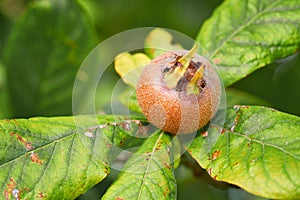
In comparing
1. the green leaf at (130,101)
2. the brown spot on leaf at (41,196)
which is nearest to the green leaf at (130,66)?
the green leaf at (130,101)

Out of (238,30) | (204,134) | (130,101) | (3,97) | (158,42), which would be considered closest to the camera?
(204,134)

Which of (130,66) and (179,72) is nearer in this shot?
(179,72)

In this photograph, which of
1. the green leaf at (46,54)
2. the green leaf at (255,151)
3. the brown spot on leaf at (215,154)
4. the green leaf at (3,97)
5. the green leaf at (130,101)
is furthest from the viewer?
the green leaf at (3,97)

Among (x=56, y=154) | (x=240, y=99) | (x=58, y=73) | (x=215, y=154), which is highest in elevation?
(x=56, y=154)

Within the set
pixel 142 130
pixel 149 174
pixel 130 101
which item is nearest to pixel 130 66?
pixel 130 101

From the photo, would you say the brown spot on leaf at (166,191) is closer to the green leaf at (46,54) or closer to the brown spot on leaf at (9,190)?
the brown spot on leaf at (9,190)

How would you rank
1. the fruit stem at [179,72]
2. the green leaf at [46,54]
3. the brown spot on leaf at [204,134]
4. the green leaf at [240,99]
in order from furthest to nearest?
the green leaf at [46,54]
the green leaf at [240,99]
the brown spot on leaf at [204,134]
the fruit stem at [179,72]

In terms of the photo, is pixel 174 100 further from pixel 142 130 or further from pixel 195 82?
pixel 142 130
